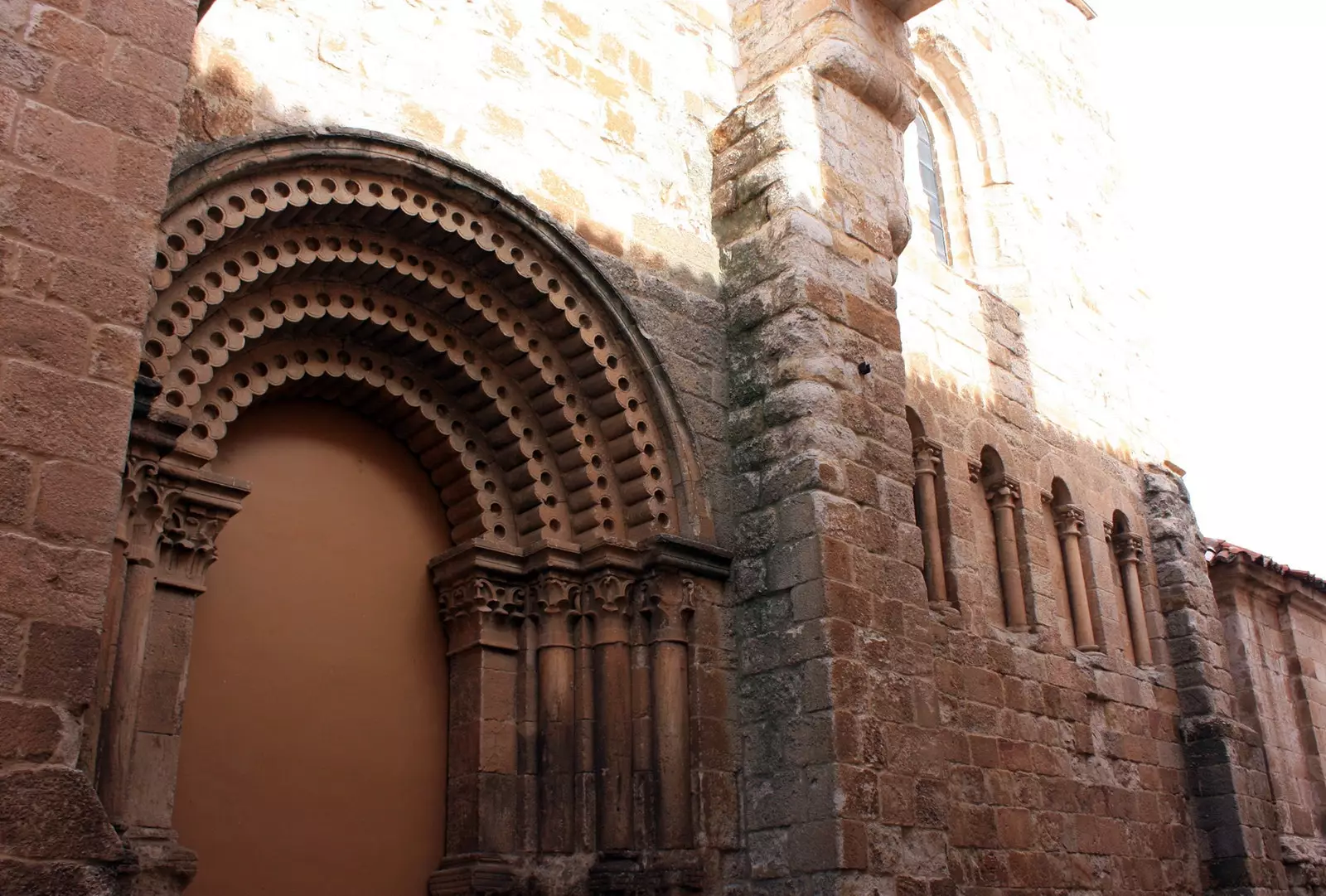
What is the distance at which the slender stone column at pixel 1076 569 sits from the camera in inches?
388

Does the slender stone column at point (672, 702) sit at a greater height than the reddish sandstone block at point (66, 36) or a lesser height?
lesser

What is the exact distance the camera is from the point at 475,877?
594 cm

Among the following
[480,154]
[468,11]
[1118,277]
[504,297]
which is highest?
[1118,277]

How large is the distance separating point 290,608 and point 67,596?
2.57 metres

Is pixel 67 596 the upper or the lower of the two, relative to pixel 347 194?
lower

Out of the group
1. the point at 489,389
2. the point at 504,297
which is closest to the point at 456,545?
the point at 489,389

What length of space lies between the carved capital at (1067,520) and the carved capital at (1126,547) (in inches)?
30.4

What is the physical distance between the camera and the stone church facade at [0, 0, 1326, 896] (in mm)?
4199

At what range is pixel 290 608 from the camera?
241 inches

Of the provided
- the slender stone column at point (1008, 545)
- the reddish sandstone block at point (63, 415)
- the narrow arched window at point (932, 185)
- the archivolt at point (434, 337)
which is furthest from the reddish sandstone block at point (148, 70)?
the narrow arched window at point (932, 185)

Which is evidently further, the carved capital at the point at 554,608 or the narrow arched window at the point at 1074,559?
the narrow arched window at the point at 1074,559

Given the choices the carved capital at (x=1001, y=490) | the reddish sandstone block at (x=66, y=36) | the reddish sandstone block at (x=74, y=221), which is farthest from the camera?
the carved capital at (x=1001, y=490)

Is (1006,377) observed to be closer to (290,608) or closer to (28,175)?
(290,608)

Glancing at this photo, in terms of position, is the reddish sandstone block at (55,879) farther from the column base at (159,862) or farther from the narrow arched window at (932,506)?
the narrow arched window at (932,506)
